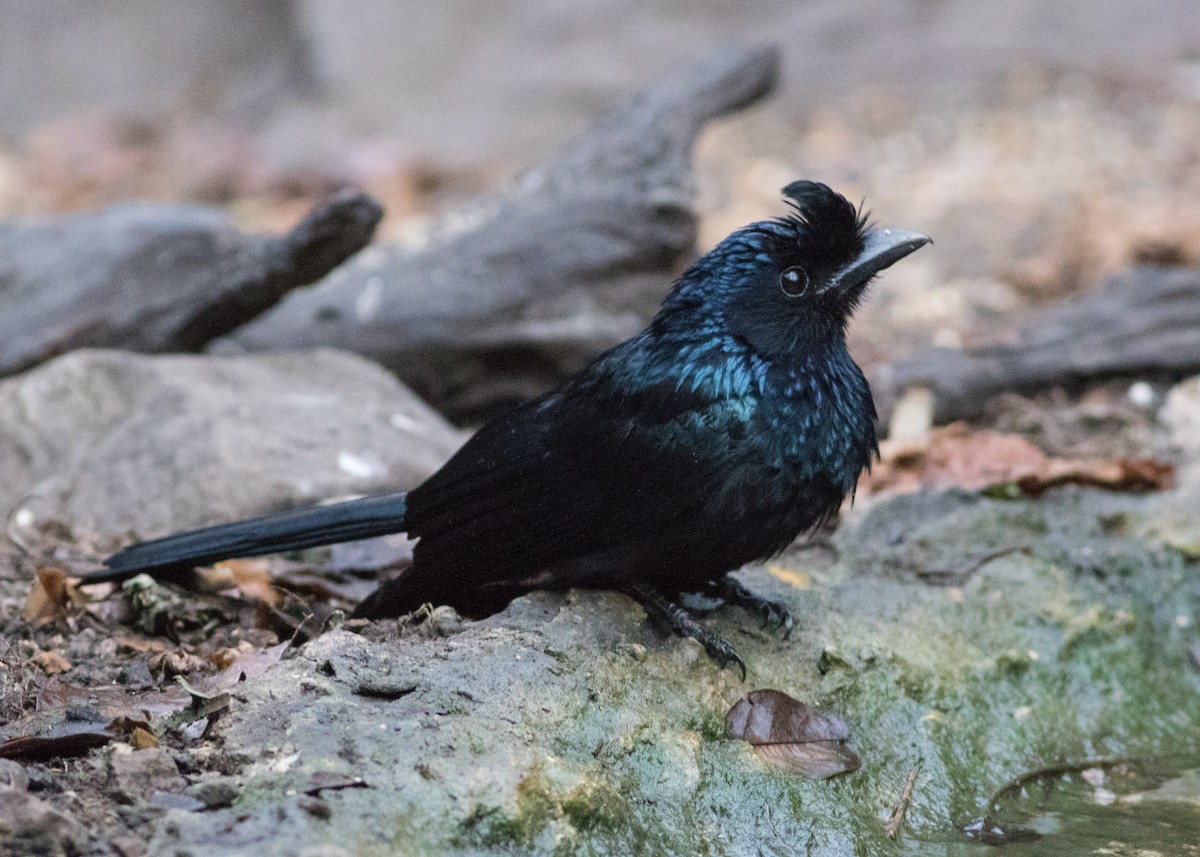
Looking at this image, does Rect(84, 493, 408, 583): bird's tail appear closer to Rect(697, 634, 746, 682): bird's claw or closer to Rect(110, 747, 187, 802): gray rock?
Rect(697, 634, 746, 682): bird's claw

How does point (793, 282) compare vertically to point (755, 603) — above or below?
above

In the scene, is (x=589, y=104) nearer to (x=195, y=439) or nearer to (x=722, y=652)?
(x=195, y=439)

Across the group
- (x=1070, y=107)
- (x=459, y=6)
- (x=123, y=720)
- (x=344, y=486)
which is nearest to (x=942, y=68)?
(x=1070, y=107)

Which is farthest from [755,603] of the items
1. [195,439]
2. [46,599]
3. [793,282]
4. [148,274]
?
[148,274]

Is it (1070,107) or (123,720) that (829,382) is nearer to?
(123,720)

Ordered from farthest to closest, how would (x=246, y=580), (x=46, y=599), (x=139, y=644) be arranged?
(x=246, y=580), (x=46, y=599), (x=139, y=644)

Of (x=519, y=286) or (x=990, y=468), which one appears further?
(x=519, y=286)

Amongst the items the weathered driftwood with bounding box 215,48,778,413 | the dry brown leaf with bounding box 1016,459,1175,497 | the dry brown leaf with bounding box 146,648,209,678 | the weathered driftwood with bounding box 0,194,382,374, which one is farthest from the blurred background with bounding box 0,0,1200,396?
the dry brown leaf with bounding box 146,648,209,678
